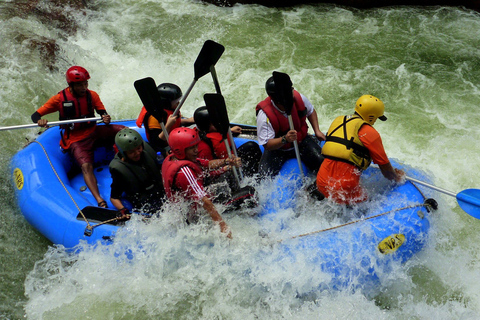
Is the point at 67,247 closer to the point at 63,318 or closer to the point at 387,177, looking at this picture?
the point at 63,318

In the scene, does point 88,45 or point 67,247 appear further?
point 88,45

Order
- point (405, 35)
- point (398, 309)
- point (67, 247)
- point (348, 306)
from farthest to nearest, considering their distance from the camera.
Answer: point (405, 35) → point (67, 247) → point (398, 309) → point (348, 306)

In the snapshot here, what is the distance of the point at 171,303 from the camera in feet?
11.7

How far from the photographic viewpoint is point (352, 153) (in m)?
3.33

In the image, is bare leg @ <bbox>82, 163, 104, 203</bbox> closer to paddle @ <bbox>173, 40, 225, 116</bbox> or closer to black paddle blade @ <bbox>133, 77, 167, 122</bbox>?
black paddle blade @ <bbox>133, 77, 167, 122</bbox>

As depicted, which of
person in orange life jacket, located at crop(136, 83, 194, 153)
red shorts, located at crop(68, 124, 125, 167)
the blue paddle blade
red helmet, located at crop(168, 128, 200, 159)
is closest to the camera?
red helmet, located at crop(168, 128, 200, 159)

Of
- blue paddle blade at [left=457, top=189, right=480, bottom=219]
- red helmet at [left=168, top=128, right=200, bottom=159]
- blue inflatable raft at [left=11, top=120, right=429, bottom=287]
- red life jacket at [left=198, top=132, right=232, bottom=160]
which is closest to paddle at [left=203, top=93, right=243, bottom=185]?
red life jacket at [left=198, top=132, right=232, bottom=160]

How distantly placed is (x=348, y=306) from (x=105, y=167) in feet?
9.48

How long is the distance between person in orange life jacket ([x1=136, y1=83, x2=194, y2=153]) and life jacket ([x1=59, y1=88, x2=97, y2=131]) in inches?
26.7

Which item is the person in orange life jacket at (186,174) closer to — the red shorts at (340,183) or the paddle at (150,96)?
the paddle at (150,96)

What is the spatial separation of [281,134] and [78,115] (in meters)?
2.25

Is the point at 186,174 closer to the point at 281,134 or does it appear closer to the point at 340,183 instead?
the point at 281,134

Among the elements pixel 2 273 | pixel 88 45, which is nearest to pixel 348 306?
pixel 2 273

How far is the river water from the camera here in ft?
11.4
